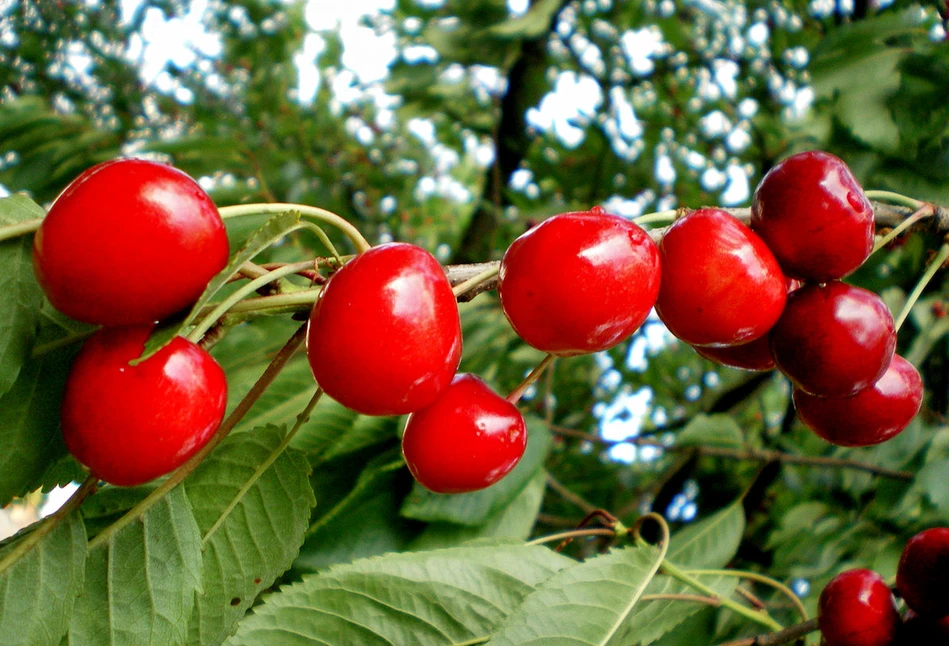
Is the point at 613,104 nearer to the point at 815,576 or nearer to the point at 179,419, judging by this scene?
the point at 815,576

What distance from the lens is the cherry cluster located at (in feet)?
3.56

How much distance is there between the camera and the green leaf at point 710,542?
1.99 meters

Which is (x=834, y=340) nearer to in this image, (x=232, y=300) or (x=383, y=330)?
(x=383, y=330)

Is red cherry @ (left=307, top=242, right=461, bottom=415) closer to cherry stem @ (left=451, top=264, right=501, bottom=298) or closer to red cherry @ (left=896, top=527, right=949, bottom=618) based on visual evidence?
cherry stem @ (left=451, top=264, right=501, bottom=298)

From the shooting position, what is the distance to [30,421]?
772 mm

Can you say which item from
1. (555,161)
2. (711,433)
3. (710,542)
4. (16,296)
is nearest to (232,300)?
(16,296)

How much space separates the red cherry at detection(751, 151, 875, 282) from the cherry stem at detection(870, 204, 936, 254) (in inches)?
3.9

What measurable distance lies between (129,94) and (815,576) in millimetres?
3526

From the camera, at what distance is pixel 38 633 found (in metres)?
0.73

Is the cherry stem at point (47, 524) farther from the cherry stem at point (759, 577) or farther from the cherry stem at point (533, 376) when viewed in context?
the cherry stem at point (759, 577)

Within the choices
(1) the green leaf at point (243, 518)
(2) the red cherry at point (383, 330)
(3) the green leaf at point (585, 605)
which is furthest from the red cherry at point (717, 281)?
(1) the green leaf at point (243, 518)

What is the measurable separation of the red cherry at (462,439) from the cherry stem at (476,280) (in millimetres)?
129

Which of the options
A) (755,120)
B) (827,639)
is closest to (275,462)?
(827,639)

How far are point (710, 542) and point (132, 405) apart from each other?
5.91 ft
